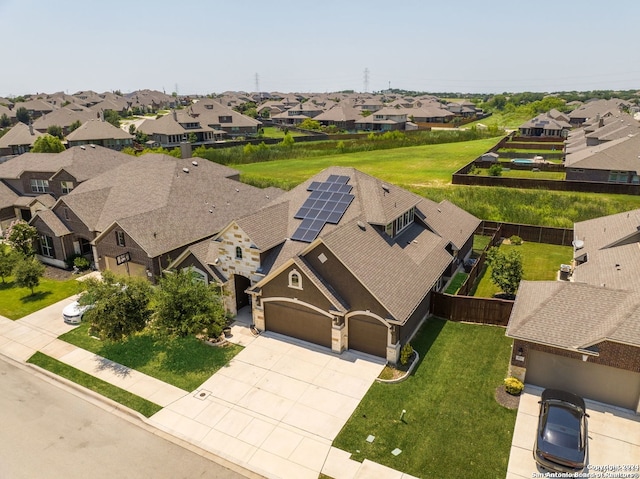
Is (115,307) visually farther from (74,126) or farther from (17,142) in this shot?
(74,126)

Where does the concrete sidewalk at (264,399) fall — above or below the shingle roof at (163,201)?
below

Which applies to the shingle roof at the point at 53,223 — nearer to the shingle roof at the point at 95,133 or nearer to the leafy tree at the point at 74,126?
the shingle roof at the point at 95,133

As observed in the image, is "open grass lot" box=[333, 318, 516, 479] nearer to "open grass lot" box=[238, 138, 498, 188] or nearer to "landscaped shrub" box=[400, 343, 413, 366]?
"landscaped shrub" box=[400, 343, 413, 366]

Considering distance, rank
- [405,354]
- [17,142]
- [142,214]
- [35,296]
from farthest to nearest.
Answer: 1. [17,142]
2. [142,214]
3. [35,296]
4. [405,354]

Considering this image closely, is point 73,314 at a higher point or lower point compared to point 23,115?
lower

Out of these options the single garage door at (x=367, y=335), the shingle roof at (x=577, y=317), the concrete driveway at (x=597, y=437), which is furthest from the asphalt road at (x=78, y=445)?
the shingle roof at (x=577, y=317)

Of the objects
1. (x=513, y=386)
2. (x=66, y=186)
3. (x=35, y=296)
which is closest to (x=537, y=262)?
(x=513, y=386)
